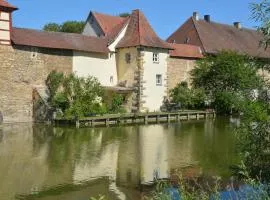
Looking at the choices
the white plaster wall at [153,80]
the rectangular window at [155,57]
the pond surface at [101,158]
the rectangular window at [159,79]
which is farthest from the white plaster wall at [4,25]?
the rectangular window at [159,79]

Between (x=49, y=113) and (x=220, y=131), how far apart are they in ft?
33.4

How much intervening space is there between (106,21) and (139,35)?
5.66 metres

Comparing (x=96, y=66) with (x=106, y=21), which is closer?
(x=96, y=66)

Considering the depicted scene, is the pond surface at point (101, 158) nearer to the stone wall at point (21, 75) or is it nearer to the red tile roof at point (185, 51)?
the stone wall at point (21, 75)

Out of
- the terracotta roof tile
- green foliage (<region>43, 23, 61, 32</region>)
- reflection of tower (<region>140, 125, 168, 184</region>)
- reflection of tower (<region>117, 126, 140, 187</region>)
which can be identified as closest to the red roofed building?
the terracotta roof tile

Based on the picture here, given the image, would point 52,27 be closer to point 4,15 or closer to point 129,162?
point 4,15

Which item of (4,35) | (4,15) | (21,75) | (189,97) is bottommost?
(189,97)

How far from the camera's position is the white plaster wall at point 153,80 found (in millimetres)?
33781

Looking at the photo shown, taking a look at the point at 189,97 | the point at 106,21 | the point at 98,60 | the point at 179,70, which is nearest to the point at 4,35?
the point at 98,60

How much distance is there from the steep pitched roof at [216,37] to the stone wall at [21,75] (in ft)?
50.5

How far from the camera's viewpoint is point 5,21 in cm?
2712

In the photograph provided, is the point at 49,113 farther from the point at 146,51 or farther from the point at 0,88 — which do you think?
the point at 146,51

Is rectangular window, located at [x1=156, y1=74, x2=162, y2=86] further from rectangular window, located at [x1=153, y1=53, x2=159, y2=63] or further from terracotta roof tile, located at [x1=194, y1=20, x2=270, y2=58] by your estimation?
terracotta roof tile, located at [x1=194, y1=20, x2=270, y2=58]

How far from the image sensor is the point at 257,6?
A: 8570 millimetres
